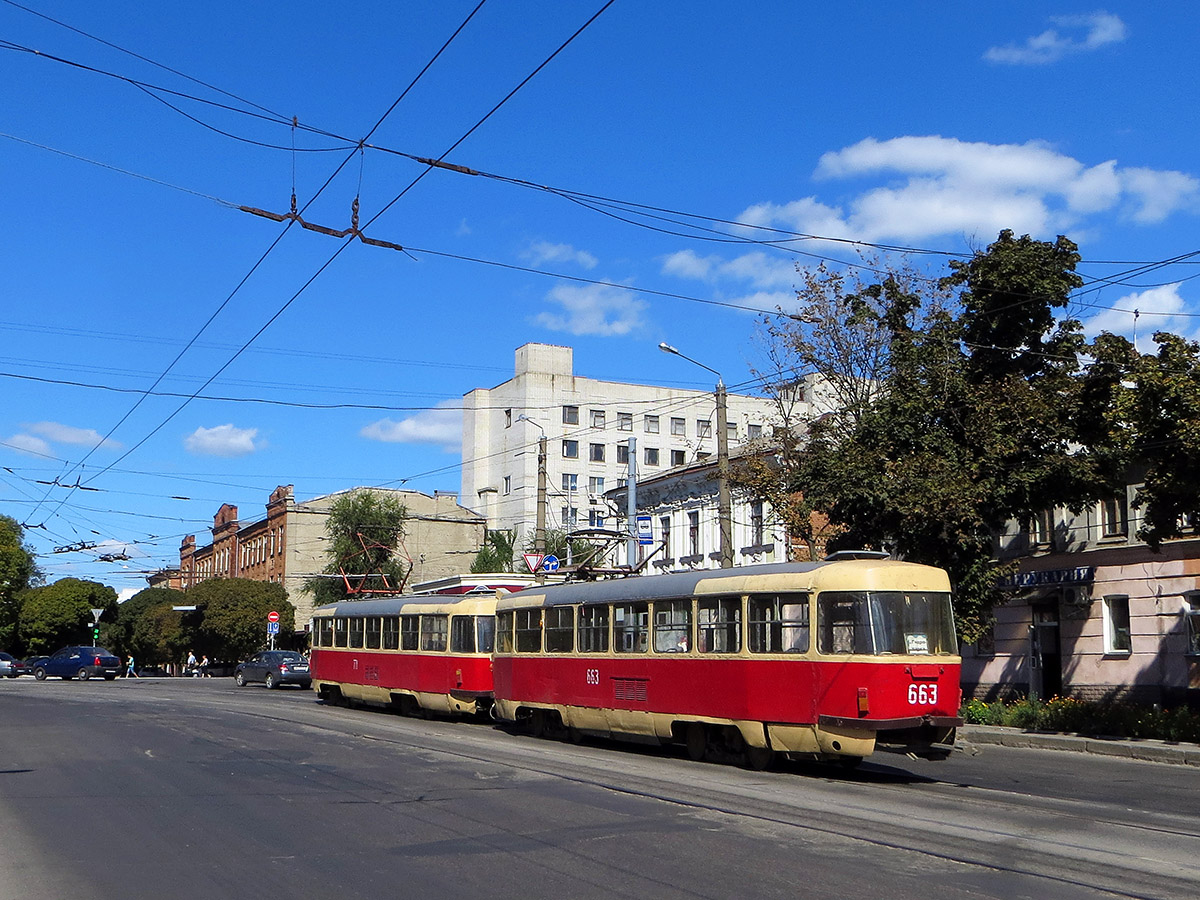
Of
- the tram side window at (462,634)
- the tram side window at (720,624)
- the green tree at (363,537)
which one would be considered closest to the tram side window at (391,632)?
the tram side window at (462,634)

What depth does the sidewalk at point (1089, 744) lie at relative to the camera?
763 inches

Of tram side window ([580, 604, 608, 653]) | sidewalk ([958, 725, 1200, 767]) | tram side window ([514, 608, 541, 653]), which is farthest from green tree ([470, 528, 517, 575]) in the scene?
tram side window ([580, 604, 608, 653])

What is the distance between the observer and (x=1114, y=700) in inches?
1054

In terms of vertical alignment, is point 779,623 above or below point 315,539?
below

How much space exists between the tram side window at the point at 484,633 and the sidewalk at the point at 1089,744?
9676 millimetres

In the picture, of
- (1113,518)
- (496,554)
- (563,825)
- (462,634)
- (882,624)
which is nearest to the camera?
(563,825)

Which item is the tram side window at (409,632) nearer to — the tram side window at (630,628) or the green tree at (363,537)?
the tram side window at (630,628)

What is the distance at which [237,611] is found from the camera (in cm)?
6581

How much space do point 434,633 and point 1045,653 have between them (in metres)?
14.5

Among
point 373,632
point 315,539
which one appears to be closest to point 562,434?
point 315,539

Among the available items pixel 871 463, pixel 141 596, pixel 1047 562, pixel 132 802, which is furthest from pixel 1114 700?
pixel 141 596

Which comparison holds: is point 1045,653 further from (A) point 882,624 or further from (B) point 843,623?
(B) point 843,623

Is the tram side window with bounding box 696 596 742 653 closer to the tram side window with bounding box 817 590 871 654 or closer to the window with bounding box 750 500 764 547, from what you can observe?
the tram side window with bounding box 817 590 871 654

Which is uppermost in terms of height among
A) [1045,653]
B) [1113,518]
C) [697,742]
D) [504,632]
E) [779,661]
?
[1113,518]
